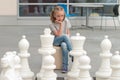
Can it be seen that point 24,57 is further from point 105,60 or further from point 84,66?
point 84,66

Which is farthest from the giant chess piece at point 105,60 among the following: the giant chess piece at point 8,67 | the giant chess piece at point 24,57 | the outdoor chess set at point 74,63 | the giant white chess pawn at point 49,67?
the giant chess piece at point 8,67

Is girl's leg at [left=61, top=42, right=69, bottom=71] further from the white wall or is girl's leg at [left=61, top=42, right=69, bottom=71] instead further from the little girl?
the white wall

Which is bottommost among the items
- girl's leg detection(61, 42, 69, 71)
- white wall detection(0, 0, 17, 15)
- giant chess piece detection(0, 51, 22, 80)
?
girl's leg detection(61, 42, 69, 71)

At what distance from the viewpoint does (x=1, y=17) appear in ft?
46.4

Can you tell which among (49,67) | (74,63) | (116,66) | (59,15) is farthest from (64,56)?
(116,66)

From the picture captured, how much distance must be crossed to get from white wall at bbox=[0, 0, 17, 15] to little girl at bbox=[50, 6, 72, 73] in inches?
347

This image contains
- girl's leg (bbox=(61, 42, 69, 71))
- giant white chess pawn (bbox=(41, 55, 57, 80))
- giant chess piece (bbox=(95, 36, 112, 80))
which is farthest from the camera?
girl's leg (bbox=(61, 42, 69, 71))

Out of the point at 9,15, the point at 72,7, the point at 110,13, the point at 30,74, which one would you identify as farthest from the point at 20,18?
the point at 30,74

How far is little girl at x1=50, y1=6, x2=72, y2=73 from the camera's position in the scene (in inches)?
209

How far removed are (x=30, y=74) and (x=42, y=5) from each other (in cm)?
1027

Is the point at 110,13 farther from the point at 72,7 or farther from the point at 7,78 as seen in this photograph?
the point at 7,78

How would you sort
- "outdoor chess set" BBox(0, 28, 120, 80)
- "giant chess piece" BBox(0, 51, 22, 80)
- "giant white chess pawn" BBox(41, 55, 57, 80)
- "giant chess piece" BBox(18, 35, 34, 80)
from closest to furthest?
"giant chess piece" BBox(0, 51, 22, 80)
"outdoor chess set" BBox(0, 28, 120, 80)
"giant white chess pawn" BBox(41, 55, 57, 80)
"giant chess piece" BBox(18, 35, 34, 80)

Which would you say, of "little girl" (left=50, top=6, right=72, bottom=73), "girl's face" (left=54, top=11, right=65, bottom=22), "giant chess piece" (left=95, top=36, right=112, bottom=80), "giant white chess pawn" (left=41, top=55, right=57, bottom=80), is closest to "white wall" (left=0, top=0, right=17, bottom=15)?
"little girl" (left=50, top=6, right=72, bottom=73)

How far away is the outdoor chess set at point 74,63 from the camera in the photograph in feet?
11.4
